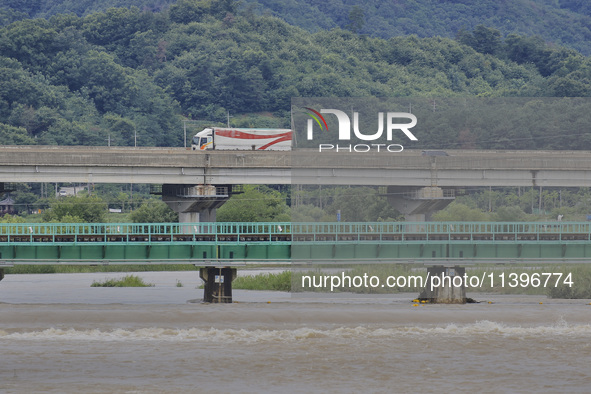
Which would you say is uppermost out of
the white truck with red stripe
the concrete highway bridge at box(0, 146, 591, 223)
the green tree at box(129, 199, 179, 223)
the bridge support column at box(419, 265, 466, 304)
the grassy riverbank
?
the white truck with red stripe

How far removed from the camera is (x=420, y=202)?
8181 cm

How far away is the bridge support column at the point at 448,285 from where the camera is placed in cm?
5959

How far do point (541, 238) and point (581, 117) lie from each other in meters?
54.3

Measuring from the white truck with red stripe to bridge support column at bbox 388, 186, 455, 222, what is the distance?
23.7 metres

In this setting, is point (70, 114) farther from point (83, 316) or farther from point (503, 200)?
point (83, 316)

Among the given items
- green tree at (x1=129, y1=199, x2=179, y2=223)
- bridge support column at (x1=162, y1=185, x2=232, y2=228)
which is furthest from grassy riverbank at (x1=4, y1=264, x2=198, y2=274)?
green tree at (x1=129, y1=199, x2=179, y2=223)

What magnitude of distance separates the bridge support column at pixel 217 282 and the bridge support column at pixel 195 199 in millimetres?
29069

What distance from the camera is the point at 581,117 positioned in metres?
111

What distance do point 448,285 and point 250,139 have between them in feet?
163

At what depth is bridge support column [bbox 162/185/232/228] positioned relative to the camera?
→ 9075 centimetres

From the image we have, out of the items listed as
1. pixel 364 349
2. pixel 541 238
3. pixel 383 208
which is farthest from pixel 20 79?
pixel 364 349

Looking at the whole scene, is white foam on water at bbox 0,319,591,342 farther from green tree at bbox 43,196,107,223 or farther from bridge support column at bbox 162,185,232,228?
green tree at bbox 43,196,107,223

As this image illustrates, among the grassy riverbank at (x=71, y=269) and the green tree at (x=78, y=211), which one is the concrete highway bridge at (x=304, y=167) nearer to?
the grassy riverbank at (x=71, y=269)

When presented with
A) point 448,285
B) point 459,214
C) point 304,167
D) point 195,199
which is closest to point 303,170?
point 304,167
